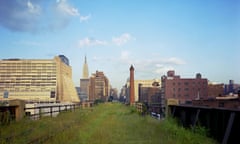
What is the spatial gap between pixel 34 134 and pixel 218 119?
26.9 feet

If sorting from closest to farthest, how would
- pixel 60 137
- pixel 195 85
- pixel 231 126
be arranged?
pixel 231 126
pixel 60 137
pixel 195 85

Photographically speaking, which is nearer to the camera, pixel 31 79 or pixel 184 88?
pixel 184 88

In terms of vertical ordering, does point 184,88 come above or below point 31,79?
below

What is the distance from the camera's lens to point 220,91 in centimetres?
13450

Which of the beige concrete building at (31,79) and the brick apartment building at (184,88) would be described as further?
the beige concrete building at (31,79)

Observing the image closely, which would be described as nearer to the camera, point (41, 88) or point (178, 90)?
point (178, 90)

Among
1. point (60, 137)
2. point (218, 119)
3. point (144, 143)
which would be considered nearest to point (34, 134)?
point (60, 137)

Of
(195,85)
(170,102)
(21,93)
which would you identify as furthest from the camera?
(21,93)

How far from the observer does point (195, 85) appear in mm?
124062

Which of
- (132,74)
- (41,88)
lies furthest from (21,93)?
(132,74)

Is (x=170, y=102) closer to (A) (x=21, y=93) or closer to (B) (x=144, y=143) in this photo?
(B) (x=144, y=143)

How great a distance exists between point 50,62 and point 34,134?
16551 centimetres

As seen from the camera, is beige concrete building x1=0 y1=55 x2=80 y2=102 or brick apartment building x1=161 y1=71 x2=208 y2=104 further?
beige concrete building x1=0 y1=55 x2=80 y2=102

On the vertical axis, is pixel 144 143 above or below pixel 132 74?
below
